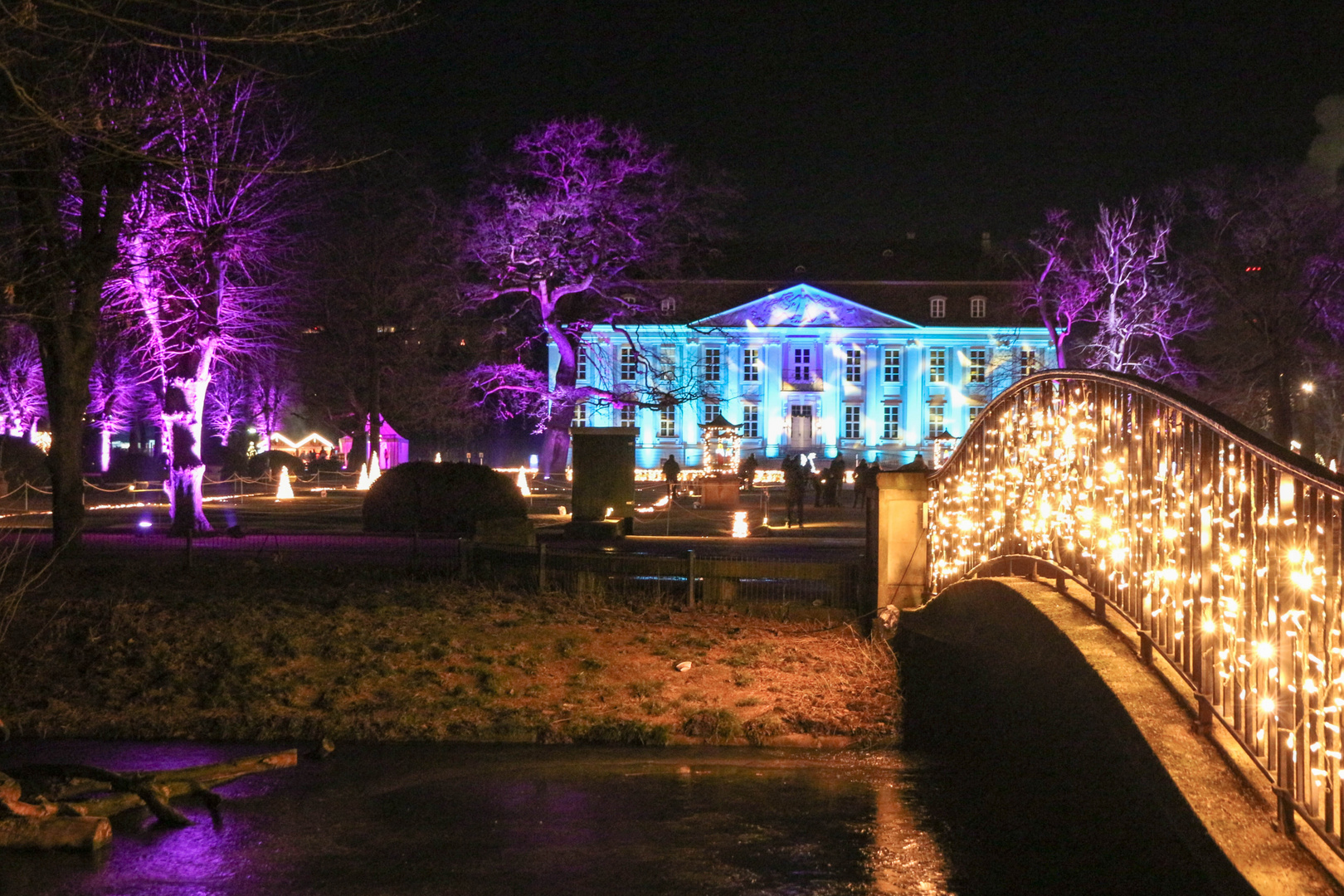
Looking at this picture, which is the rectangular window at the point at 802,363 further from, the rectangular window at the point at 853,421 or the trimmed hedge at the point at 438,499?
the trimmed hedge at the point at 438,499

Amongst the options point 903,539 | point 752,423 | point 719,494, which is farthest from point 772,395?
point 903,539

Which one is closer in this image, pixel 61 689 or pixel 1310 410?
pixel 61 689

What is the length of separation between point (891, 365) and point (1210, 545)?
78.0m

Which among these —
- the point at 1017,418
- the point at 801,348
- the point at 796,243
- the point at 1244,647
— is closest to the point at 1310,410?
the point at 801,348

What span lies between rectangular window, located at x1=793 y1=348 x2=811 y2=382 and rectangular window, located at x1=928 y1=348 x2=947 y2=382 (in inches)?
308

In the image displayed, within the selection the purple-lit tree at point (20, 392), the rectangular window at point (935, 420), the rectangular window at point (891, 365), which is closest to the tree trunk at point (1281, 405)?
the rectangular window at point (935, 420)

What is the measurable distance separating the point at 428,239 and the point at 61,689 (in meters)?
35.7

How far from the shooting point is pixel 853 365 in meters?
82.0

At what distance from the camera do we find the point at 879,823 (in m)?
7.21

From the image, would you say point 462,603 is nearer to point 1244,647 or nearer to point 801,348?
point 1244,647

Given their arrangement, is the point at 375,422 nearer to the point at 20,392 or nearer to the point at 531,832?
the point at 20,392

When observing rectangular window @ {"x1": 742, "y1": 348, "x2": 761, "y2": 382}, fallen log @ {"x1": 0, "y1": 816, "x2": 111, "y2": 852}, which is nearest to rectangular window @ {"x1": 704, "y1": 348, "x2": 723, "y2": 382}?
rectangular window @ {"x1": 742, "y1": 348, "x2": 761, "y2": 382}

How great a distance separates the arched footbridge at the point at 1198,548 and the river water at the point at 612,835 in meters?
0.69

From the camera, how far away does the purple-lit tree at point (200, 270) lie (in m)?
19.8
